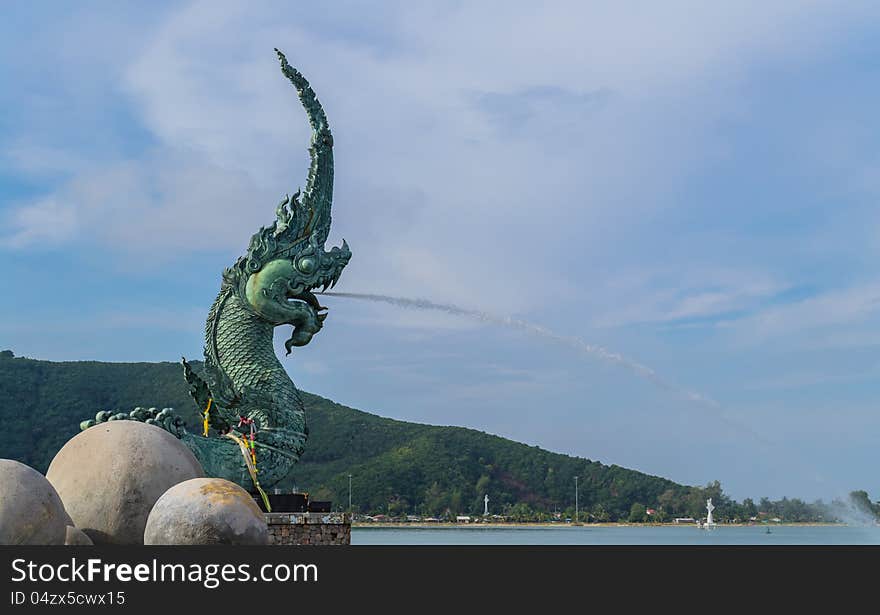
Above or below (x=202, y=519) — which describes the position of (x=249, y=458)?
above

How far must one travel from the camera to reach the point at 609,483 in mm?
104812

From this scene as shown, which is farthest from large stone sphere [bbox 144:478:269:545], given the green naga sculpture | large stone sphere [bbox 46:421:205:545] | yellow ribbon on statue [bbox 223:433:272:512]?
the green naga sculpture

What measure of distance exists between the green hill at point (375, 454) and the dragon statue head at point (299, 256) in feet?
171

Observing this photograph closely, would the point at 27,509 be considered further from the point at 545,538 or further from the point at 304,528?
the point at 545,538

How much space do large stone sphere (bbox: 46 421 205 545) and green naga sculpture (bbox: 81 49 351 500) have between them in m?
5.03

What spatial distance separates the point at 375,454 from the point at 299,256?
69.4m

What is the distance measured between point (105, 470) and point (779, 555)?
9287mm

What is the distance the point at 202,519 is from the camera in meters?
14.9

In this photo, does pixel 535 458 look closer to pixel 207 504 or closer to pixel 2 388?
pixel 2 388

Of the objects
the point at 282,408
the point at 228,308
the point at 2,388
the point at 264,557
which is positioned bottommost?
the point at 264,557

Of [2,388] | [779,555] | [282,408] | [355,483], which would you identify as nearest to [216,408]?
[282,408]

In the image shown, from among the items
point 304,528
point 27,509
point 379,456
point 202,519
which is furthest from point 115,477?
point 379,456

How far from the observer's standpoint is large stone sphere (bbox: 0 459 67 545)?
48.9ft

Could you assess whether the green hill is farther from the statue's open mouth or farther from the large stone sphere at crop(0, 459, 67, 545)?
the large stone sphere at crop(0, 459, 67, 545)
